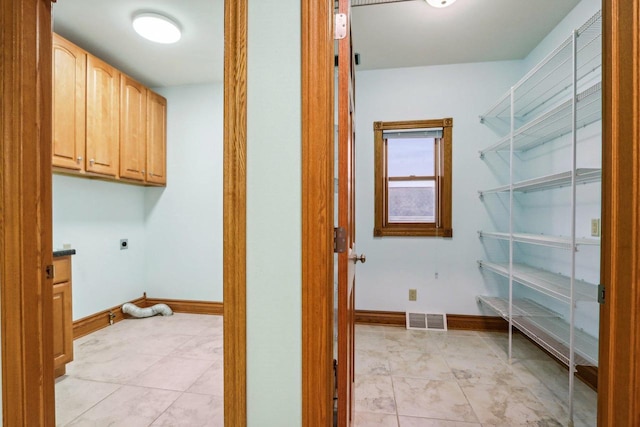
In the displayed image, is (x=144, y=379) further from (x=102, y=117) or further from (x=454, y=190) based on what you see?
(x=454, y=190)

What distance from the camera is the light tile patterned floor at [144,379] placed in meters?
1.55

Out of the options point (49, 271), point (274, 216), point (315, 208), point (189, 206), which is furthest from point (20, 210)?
point (189, 206)

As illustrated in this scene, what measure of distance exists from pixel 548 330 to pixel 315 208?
2.14 m

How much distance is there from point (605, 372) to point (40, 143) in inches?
81.9

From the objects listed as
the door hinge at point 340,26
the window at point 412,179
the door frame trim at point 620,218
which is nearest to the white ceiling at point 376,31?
the window at point 412,179

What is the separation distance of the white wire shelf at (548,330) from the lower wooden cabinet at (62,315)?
10.8ft

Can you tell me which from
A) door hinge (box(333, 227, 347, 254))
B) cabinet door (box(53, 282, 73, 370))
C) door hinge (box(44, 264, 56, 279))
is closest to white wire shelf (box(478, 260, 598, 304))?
door hinge (box(333, 227, 347, 254))

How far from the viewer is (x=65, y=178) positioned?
2482mm

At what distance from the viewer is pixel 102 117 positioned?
2502mm

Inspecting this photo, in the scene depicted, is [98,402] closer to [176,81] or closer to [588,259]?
[176,81]

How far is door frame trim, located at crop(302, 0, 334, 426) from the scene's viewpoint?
2.50ft

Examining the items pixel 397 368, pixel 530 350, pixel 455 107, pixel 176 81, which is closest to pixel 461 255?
pixel 530 350

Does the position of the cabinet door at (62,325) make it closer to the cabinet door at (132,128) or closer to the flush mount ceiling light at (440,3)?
the cabinet door at (132,128)

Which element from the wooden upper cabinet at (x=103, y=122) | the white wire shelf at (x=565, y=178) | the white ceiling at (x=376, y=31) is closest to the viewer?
the white wire shelf at (x=565, y=178)
